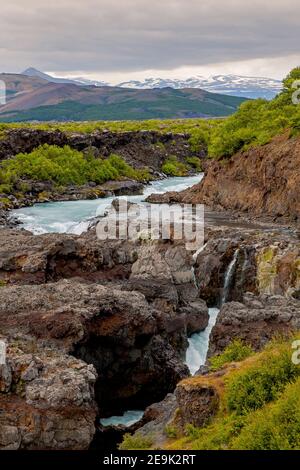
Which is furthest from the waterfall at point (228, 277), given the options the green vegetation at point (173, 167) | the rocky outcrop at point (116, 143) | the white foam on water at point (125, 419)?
the green vegetation at point (173, 167)

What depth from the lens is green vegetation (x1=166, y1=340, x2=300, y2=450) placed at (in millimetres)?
13312

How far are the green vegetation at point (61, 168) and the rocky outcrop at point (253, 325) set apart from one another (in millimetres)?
49797

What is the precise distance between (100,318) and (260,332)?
241 inches

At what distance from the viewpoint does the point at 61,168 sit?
78.0 meters

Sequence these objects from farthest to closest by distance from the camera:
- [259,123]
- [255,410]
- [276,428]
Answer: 1. [259,123]
2. [255,410]
3. [276,428]

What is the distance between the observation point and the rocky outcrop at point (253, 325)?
73.3ft

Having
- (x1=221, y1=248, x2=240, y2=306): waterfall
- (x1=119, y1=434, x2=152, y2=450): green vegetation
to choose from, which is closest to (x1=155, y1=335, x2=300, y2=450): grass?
(x1=119, y1=434, x2=152, y2=450): green vegetation

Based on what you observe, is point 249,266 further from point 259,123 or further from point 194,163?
point 194,163

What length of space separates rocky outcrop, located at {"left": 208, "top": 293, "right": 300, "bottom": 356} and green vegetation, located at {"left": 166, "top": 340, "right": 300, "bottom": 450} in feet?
18.2

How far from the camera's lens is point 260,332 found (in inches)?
886

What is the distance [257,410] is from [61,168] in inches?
2600

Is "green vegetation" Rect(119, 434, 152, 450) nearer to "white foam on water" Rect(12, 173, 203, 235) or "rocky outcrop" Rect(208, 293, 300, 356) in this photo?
"rocky outcrop" Rect(208, 293, 300, 356)

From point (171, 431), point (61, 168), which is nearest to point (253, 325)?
point (171, 431)

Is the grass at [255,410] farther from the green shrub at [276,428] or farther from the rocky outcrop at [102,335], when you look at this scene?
the rocky outcrop at [102,335]
